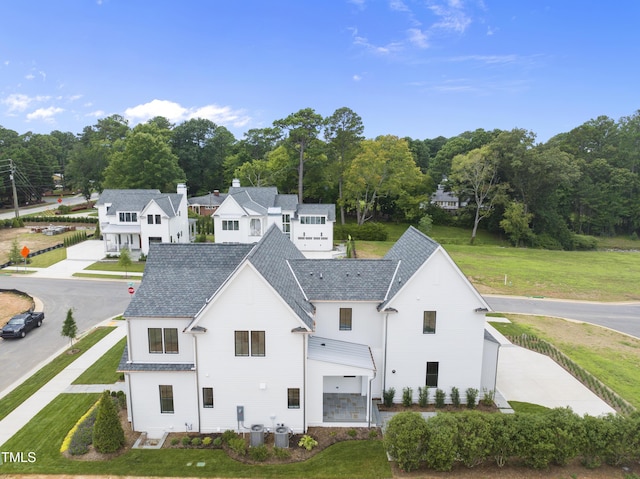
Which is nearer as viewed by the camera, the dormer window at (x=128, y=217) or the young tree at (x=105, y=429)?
the young tree at (x=105, y=429)

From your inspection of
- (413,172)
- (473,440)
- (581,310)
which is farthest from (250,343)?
(413,172)

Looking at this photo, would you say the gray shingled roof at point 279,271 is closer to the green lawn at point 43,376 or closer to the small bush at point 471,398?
the small bush at point 471,398

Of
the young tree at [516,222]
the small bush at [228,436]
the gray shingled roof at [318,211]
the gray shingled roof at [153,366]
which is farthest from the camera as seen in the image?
the young tree at [516,222]

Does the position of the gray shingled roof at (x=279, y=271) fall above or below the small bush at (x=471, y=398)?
above

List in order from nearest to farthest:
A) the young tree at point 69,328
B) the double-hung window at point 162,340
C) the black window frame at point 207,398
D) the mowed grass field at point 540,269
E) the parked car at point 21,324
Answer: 1. the black window frame at point 207,398
2. the double-hung window at point 162,340
3. the young tree at point 69,328
4. the parked car at point 21,324
5. the mowed grass field at point 540,269

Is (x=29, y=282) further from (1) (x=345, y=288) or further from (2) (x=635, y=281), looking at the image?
(2) (x=635, y=281)

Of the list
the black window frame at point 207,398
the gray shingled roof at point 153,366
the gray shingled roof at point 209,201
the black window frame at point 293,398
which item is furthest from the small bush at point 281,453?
the gray shingled roof at point 209,201

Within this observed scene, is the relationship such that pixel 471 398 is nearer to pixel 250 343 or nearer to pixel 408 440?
pixel 408 440
